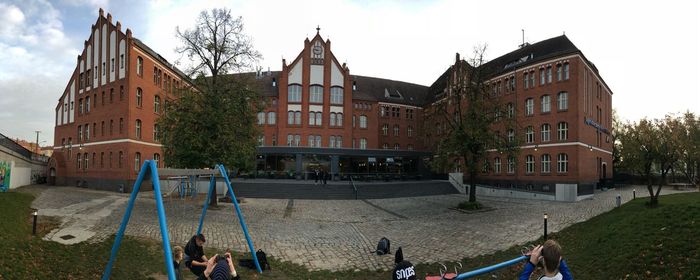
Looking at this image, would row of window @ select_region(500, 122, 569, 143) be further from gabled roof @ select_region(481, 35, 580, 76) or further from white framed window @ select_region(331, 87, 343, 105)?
white framed window @ select_region(331, 87, 343, 105)

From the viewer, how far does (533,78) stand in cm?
3828

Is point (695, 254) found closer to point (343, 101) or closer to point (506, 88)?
point (506, 88)

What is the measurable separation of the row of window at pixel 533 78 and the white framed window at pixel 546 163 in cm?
786

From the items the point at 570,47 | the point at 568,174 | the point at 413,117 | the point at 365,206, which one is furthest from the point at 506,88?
the point at 365,206

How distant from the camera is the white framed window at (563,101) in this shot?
1391 inches

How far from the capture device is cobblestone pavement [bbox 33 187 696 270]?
12555 mm

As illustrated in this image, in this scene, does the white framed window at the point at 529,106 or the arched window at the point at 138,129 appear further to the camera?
the white framed window at the point at 529,106

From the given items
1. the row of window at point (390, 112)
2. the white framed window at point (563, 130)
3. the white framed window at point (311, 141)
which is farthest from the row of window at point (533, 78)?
the white framed window at point (311, 141)

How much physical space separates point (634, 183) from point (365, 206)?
5489 cm

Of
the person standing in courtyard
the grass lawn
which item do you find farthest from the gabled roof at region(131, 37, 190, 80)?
the person standing in courtyard

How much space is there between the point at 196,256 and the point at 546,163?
124 feet

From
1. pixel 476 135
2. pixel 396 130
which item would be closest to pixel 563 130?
pixel 476 135

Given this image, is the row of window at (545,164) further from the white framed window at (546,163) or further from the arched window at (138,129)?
the arched window at (138,129)

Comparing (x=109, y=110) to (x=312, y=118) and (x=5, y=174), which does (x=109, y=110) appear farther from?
(x=312, y=118)
